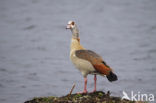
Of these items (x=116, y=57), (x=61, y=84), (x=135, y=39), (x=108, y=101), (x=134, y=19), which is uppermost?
(x=134, y=19)

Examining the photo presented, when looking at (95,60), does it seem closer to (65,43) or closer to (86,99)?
(86,99)

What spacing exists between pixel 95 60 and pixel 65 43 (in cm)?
1223

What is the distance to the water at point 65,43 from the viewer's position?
16.2 metres

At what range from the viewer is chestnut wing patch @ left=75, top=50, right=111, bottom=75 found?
1023 centimetres

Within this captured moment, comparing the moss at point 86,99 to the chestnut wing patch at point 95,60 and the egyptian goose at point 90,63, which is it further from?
the chestnut wing patch at point 95,60

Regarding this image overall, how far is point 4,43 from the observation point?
896 inches

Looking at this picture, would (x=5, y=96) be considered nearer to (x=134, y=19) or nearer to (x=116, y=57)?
(x=116, y=57)

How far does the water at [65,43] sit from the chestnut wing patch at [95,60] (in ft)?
14.3

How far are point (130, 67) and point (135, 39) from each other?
16.1 feet

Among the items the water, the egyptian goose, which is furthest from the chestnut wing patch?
the water

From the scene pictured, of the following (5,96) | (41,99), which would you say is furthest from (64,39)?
(41,99)

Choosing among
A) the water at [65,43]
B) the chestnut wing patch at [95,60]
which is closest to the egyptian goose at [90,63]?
the chestnut wing patch at [95,60]

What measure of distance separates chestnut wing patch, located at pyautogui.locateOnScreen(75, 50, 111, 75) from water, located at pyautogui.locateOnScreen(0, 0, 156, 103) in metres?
4.37

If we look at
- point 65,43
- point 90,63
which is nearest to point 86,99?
point 90,63
